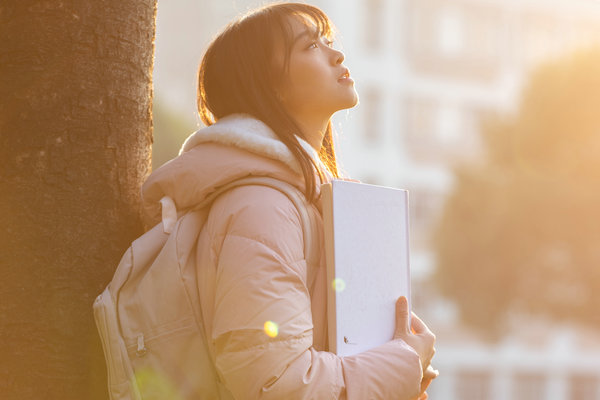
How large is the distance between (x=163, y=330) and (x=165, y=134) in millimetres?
19743

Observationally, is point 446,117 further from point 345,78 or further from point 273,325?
point 273,325

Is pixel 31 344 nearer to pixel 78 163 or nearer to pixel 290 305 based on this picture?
pixel 78 163

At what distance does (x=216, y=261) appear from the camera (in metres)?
2.35

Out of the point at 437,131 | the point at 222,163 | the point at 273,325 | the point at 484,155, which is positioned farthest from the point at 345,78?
the point at 437,131

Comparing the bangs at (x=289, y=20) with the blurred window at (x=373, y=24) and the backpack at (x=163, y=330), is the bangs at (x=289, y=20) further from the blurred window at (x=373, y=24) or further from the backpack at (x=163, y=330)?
the blurred window at (x=373, y=24)

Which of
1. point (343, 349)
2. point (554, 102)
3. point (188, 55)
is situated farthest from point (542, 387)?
point (343, 349)

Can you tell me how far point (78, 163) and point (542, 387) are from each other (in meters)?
33.4

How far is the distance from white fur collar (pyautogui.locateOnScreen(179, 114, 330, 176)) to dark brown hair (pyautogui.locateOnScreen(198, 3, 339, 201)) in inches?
2.9

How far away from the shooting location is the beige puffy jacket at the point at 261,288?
7.14 feet

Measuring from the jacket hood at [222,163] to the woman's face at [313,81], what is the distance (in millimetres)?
193

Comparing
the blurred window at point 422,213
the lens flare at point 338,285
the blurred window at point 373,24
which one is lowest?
the blurred window at point 422,213

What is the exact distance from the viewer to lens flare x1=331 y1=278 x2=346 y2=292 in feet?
7.82

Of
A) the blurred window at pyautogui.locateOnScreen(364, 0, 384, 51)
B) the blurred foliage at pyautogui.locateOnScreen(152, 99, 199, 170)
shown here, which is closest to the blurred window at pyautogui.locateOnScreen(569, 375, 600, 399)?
the blurred window at pyautogui.locateOnScreen(364, 0, 384, 51)

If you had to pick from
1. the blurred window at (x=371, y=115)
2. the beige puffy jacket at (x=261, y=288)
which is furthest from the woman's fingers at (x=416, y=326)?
the blurred window at (x=371, y=115)
